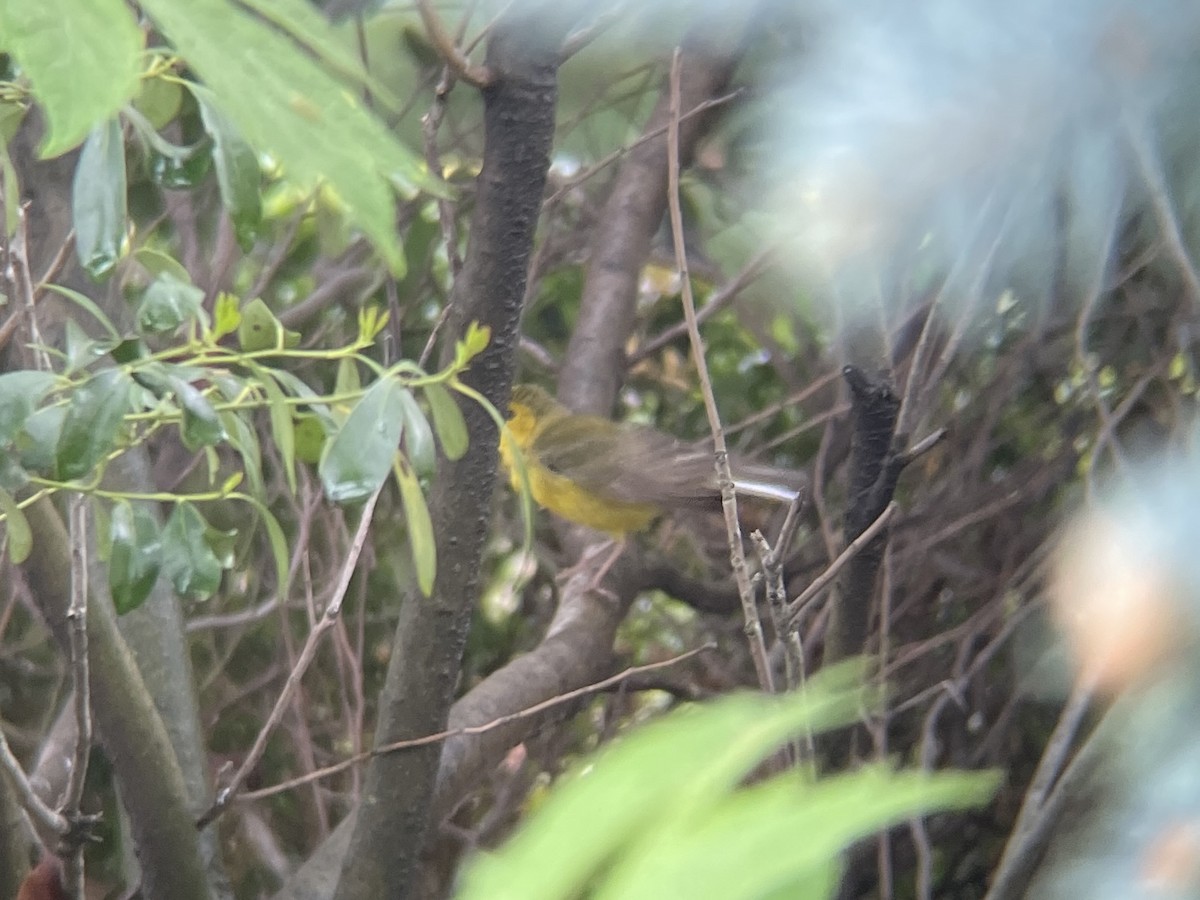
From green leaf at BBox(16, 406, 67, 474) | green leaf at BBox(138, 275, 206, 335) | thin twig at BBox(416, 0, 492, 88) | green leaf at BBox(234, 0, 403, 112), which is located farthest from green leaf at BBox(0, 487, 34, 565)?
green leaf at BBox(234, 0, 403, 112)

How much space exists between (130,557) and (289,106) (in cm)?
55

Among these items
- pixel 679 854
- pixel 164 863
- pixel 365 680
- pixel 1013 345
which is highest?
pixel 679 854

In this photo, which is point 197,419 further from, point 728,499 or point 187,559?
point 728,499

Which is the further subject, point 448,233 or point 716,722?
point 448,233

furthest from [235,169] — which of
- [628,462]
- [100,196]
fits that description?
[628,462]

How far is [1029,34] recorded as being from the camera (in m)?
0.35

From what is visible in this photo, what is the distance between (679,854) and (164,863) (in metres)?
0.75

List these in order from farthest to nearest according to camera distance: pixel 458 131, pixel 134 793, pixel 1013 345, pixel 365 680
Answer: pixel 365 680 → pixel 458 131 → pixel 1013 345 → pixel 134 793

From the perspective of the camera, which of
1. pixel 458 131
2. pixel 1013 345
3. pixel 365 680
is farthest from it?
pixel 365 680

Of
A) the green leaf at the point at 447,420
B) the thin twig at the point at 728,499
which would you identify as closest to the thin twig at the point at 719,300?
the thin twig at the point at 728,499

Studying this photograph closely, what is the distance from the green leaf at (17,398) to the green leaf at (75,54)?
1.42 feet

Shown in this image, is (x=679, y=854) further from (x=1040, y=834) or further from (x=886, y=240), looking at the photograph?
(x=1040, y=834)

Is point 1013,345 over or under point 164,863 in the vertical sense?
over

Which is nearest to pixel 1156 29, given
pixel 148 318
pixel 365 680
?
pixel 148 318
